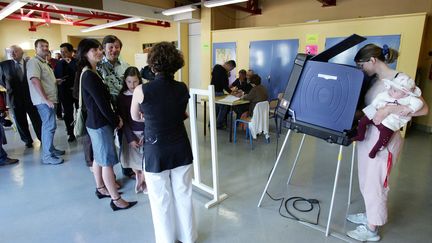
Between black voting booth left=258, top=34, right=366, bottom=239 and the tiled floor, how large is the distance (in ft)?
1.85

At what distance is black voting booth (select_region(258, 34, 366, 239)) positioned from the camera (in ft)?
5.74

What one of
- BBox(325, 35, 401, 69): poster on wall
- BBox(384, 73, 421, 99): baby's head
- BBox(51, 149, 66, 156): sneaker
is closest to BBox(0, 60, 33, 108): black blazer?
BBox(51, 149, 66, 156): sneaker

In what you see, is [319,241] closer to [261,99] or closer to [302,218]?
[302,218]

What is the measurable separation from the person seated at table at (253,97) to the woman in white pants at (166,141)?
2.77m

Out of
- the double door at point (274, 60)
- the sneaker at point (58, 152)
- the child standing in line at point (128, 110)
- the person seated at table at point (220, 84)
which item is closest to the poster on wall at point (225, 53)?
the double door at point (274, 60)

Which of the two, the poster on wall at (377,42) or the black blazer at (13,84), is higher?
the poster on wall at (377,42)

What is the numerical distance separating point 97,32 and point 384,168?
12.8m

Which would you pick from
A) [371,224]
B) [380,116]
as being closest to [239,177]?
[371,224]

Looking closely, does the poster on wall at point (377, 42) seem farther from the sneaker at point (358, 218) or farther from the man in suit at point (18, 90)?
the man in suit at point (18, 90)

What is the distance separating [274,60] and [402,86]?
5012 millimetres

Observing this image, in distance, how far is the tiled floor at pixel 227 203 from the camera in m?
2.06

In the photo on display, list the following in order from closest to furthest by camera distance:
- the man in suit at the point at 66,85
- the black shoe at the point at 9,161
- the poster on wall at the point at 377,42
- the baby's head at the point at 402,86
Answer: the baby's head at the point at 402,86 → the black shoe at the point at 9,161 → the man in suit at the point at 66,85 → the poster on wall at the point at 377,42

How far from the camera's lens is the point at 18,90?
386cm

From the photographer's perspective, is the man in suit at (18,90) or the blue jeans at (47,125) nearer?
the blue jeans at (47,125)
